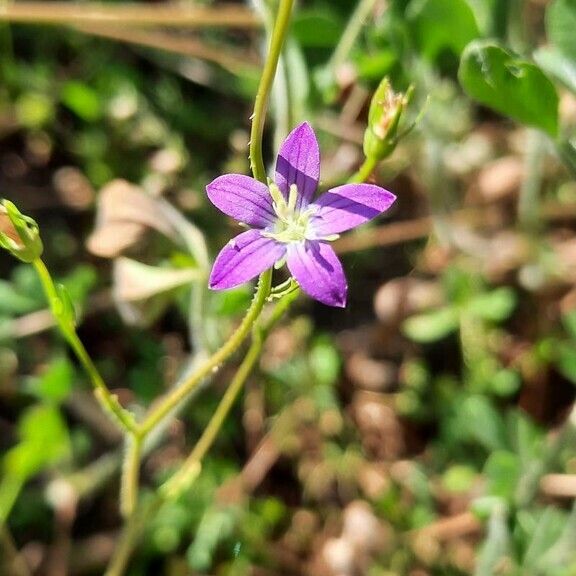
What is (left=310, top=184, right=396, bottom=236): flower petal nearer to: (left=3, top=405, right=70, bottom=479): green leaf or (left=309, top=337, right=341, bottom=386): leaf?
A: (left=309, top=337, right=341, bottom=386): leaf

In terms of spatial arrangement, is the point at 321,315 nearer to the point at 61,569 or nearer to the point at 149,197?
the point at 149,197

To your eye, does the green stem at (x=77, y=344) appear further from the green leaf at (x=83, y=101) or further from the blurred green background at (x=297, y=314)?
the green leaf at (x=83, y=101)

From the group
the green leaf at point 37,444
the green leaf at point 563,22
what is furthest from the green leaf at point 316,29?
the green leaf at point 37,444

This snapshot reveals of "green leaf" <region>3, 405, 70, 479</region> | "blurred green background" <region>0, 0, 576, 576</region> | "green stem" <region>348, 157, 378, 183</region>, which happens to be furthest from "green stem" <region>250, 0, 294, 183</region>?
"green leaf" <region>3, 405, 70, 479</region>

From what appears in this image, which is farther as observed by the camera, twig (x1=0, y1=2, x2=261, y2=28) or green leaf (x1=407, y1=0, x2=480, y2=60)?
twig (x1=0, y1=2, x2=261, y2=28)

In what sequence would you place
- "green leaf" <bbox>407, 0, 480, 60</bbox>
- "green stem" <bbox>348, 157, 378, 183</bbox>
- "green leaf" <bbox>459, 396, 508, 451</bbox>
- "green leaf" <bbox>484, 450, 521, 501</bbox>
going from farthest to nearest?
"green leaf" <bbox>459, 396, 508, 451</bbox> → "green leaf" <bbox>484, 450, 521, 501</bbox> → "green leaf" <bbox>407, 0, 480, 60</bbox> → "green stem" <bbox>348, 157, 378, 183</bbox>

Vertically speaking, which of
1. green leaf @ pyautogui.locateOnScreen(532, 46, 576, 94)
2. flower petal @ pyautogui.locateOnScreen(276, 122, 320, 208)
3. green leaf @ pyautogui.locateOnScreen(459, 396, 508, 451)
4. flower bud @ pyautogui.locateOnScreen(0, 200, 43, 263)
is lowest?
green leaf @ pyautogui.locateOnScreen(459, 396, 508, 451)
